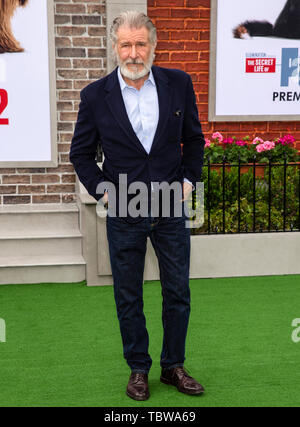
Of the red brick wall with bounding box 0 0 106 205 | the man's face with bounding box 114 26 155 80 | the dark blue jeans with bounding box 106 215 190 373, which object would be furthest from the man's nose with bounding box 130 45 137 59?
the red brick wall with bounding box 0 0 106 205

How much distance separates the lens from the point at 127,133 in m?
3.47

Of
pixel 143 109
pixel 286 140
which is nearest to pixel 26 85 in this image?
pixel 286 140

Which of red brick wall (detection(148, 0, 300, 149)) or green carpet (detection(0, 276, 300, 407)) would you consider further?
red brick wall (detection(148, 0, 300, 149))

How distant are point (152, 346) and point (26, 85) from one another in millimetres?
3946

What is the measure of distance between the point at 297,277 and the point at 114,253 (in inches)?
136

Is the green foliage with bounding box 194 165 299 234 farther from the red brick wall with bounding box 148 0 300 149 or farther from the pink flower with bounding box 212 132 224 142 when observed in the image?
the red brick wall with bounding box 148 0 300 149

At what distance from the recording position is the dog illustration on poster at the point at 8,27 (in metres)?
7.11

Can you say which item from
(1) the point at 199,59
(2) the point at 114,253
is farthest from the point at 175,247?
(1) the point at 199,59

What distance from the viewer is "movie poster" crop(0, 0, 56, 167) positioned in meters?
7.15

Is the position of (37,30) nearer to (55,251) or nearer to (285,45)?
(55,251)

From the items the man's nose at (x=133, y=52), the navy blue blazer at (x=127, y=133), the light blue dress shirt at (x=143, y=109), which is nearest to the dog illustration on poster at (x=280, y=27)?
the navy blue blazer at (x=127, y=133)

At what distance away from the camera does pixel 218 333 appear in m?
4.99

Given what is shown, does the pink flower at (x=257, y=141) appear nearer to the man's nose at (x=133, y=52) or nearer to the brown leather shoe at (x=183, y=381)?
the brown leather shoe at (x=183, y=381)

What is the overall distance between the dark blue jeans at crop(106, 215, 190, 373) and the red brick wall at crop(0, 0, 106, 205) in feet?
13.0
